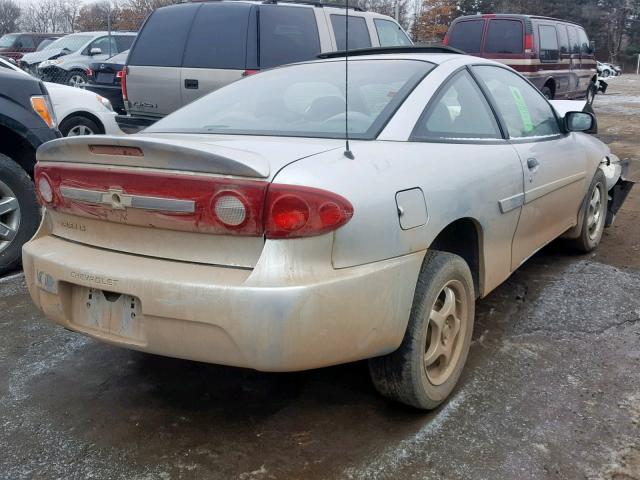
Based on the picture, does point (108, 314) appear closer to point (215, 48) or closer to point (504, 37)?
point (215, 48)

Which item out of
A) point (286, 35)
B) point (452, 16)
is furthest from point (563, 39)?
point (452, 16)

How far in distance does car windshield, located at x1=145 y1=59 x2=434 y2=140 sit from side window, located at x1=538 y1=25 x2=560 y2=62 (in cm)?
1068

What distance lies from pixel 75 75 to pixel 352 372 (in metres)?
14.0

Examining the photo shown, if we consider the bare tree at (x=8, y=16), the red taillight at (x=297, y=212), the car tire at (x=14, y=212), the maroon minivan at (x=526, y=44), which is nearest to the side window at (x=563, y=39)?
the maroon minivan at (x=526, y=44)

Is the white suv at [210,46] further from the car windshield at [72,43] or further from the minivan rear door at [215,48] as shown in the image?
the car windshield at [72,43]

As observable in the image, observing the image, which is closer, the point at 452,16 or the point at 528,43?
the point at 528,43

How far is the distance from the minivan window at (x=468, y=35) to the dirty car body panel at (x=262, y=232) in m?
10.6

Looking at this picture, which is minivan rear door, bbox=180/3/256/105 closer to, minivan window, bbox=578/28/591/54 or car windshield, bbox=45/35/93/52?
car windshield, bbox=45/35/93/52

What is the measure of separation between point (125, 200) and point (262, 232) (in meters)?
0.57

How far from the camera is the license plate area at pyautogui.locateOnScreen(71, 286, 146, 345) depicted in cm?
238

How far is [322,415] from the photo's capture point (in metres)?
2.77

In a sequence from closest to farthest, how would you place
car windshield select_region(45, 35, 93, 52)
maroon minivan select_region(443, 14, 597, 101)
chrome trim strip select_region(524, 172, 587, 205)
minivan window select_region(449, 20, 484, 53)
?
1. chrome trim strip select_region(524, 172, 587, 205)
2. maroon minivan select_region(443, 14, 597, 101)
3. minivan window select_region(449, 20, 484, 53)
4. car windshield select_region(45, 35, 93, 52)

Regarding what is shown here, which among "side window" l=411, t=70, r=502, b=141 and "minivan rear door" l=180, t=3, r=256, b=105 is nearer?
"side window" l=411, t=70, r=502, b=141

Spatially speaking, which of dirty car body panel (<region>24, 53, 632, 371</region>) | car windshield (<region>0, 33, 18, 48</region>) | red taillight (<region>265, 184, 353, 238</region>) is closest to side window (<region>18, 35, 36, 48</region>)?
car windshield (<region>0, 33, 18, 48</region>)
